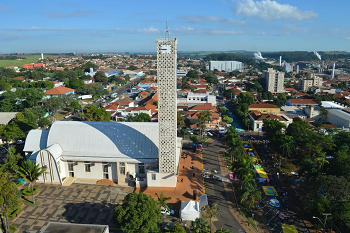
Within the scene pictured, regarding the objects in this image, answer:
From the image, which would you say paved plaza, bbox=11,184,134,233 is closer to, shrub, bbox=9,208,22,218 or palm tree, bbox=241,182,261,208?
shrub, bbox=9,208,22,218

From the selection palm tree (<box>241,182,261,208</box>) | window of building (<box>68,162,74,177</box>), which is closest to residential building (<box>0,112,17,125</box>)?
window of building (<box>68,162,74,177</box>)

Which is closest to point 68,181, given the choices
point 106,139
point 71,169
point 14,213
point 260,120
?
point 71,169

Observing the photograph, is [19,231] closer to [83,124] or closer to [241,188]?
[83,124]

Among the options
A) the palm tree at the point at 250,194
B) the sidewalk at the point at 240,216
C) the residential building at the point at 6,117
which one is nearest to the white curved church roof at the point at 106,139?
the sidewalk at the point at 240,216

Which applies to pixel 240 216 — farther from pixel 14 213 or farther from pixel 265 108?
pixel 265 108

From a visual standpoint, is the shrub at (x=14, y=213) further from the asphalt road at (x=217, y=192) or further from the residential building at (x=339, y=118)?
the residential building at (x=339, y=118)
